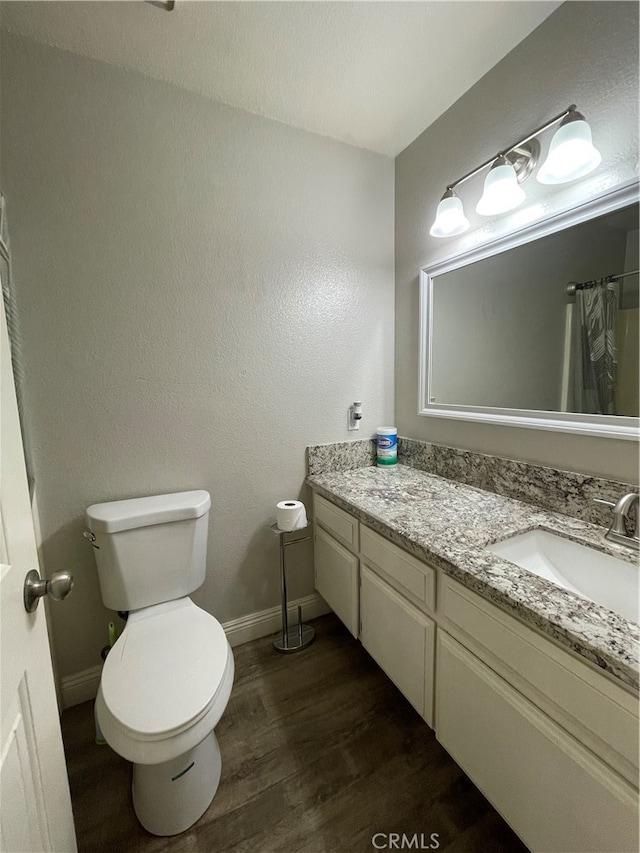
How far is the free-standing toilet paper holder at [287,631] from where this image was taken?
1594mm

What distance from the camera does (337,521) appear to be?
4.88 feet

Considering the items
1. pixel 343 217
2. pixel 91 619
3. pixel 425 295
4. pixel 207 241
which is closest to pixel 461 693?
pixel 91 619

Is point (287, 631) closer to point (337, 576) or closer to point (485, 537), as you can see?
point (337, 576)

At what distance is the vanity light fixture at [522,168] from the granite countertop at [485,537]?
3.47 feet

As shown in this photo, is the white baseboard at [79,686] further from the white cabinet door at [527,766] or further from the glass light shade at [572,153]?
the glass light shade at [572,153]

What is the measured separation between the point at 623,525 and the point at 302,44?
1.82 m

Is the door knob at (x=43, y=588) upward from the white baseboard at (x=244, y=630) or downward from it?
upward

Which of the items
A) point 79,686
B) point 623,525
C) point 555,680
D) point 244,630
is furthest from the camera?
point 244,630

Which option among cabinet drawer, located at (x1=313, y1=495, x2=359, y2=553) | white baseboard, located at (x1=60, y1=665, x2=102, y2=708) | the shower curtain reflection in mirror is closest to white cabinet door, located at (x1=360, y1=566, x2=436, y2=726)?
cabinet drawer, located at (x1=313, y1=495, x2=359, y2=553)

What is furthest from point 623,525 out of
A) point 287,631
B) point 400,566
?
point 287,631

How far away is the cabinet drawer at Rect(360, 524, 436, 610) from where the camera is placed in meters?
1.01

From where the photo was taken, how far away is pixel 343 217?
1678 mm

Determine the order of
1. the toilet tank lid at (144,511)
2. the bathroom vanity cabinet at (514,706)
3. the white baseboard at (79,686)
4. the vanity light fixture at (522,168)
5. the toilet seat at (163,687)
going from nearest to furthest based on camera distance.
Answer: the bathroom vanity cabinet at (514,706), the toilet seat at (163,687), the vanity light fixture at (522,168), the toilet tank lid at (144,511), the white baseboard at (79,686)

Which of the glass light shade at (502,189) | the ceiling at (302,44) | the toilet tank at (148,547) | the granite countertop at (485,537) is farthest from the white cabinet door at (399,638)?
the ceiling at (302,44)
